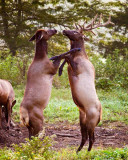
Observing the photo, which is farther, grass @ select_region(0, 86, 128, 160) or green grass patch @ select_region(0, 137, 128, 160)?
grass @ select_region(0, 86, 128, 160)

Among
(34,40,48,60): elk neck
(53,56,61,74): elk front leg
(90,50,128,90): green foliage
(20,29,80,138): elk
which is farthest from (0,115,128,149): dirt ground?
(90,50,128,90): green foliage

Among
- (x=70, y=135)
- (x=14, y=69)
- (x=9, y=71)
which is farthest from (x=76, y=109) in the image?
(x=14, y=69)

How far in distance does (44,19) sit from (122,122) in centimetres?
1113

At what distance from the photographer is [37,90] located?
5.09 metres

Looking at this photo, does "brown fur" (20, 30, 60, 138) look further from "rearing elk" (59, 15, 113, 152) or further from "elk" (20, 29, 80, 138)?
"rearing elk" (59, 15, 113, 152)

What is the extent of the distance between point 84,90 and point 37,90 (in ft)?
2.72

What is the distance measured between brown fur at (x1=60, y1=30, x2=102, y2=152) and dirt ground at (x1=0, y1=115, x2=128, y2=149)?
1305 millimetres

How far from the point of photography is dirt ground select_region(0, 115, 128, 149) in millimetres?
6707

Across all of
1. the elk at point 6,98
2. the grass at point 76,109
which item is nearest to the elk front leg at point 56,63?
the elk at point 6,98

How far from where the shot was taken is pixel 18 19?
59.5 feet

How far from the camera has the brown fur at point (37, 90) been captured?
4961 millimetres

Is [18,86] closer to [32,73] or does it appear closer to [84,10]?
[84,10]

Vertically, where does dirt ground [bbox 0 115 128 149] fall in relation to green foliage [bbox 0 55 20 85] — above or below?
above

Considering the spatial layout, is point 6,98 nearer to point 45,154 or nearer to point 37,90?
point 37,90
